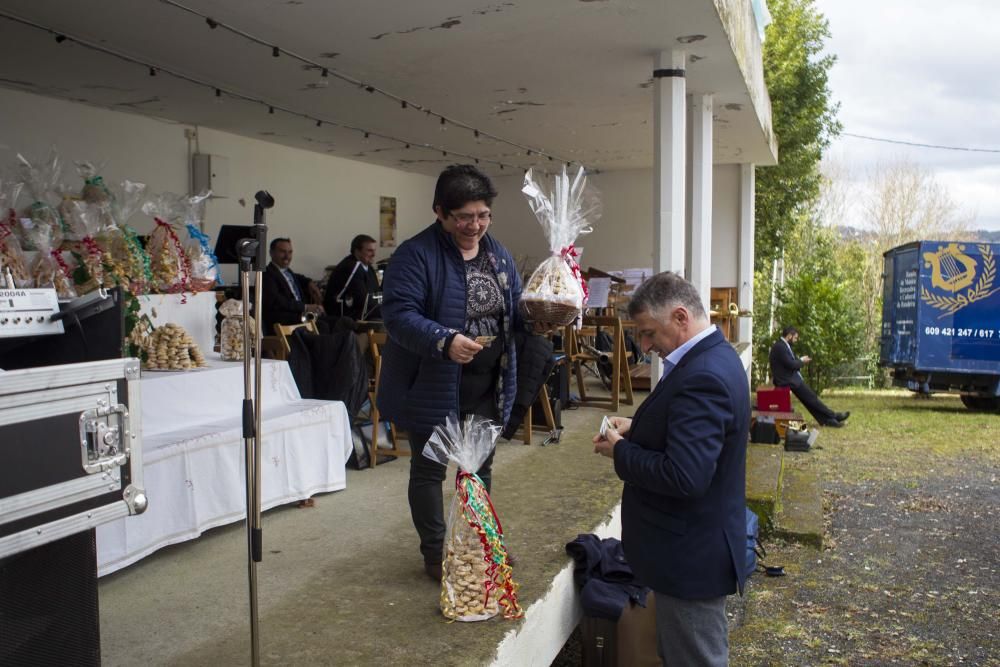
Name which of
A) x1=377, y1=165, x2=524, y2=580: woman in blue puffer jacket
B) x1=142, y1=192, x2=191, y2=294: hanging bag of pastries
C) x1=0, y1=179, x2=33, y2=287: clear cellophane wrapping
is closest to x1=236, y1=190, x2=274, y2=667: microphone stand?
x1=377, y1=165, x2=524, y2=580: woman in blue puffer jacket

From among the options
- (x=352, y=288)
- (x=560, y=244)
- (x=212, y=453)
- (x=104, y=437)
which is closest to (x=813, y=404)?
(x=352, y=288)

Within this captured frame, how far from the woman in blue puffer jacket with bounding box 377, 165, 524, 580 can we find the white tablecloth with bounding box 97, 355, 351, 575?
1135mm

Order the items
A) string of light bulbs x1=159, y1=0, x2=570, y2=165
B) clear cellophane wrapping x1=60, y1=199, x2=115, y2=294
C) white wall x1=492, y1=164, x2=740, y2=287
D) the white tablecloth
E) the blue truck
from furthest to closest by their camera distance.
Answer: white wall x1=492, y1=164, x2=740, y2=287 → the blue truck → string of light bulbs x1=159, y1=0, x2=570, y2=165 → clear cellophane wrapping x1=60, y1=199, x2=115, y2=294 → the white tablecloth

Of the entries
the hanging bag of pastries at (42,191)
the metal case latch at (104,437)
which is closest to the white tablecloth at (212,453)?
the hanging bag of pastries at (42,191)

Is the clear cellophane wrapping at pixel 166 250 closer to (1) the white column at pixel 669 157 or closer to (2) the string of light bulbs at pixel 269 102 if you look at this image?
(2) the string of light bulbs at pixel 269 102

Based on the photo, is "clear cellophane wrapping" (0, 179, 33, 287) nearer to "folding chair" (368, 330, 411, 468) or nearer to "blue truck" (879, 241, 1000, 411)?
"folding chair" (368, 330, 411, 468)

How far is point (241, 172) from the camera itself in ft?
34.3

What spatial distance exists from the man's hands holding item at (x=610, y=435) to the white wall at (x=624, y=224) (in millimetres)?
12049

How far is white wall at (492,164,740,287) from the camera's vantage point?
46.5 feet

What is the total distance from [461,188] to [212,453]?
1.86 meters

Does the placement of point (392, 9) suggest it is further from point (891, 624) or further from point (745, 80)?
point (891, 624)

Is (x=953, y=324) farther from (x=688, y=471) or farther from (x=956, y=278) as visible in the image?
(x=688, y=471)

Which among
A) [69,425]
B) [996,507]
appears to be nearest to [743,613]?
[996,507]

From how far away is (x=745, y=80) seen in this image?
24.8ft
